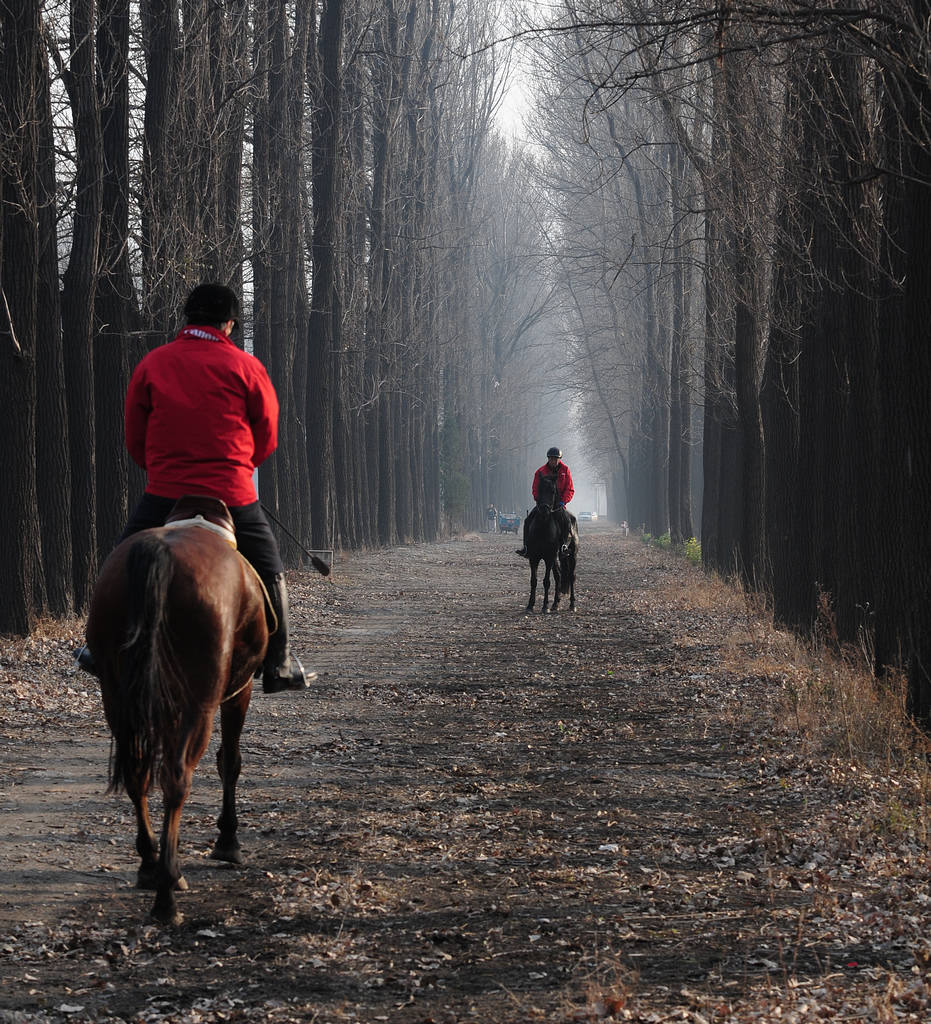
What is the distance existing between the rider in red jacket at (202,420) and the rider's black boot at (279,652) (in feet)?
0.75

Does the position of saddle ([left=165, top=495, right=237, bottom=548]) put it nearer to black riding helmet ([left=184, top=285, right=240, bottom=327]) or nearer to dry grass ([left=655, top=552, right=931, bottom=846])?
black riding helmet ([left=184, top=285, right=240, bottom=327])

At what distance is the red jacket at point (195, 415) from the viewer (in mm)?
6262

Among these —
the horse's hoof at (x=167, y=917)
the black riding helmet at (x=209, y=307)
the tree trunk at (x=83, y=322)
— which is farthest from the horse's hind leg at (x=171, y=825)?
the tree trunk at (x=83, y=322)

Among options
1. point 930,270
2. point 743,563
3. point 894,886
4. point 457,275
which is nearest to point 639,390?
point 457,275

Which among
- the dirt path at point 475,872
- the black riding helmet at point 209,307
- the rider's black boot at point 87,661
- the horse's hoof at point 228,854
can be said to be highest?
the black riding helmet at point 209,307

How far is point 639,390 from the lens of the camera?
51.0 metres

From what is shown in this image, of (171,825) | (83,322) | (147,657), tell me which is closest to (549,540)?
(83,322)

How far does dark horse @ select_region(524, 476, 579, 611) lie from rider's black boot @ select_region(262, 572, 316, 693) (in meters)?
14.7

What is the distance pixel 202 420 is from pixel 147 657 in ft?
4.48

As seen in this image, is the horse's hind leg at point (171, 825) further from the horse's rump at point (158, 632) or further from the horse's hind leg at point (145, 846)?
the horse's hind leg at point (145, 846)

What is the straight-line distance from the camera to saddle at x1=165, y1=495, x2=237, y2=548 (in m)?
6.04

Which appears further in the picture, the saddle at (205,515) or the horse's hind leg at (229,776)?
the horse's hind leg at (229,776)

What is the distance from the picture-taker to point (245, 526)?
21.5 ft

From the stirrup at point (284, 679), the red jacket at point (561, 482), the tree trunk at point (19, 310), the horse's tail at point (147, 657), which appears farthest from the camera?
the red jacket at point (561, 482)
